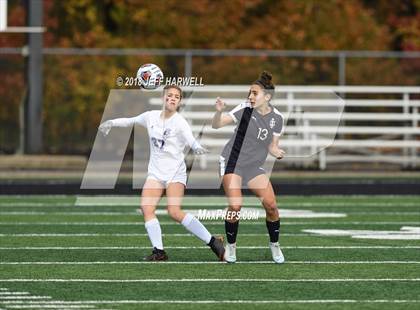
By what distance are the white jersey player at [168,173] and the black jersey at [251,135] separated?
0.42m

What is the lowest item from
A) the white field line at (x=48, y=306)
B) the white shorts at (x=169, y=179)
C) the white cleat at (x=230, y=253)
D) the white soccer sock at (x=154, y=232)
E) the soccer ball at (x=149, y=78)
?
the white cleat at (x=230, y=253)

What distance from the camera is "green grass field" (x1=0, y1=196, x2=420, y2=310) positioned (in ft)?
32.5

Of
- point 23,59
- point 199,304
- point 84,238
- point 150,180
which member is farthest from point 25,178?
point 199,304

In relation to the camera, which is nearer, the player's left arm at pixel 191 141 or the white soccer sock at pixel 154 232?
the player's left arm at pixel 191 141

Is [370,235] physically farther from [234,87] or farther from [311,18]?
[311,18]

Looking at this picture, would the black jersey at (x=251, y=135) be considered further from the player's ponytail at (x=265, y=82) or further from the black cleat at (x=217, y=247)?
the black cleat at (x=217, y=247)

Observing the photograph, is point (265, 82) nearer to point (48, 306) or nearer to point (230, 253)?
point (230, 253)

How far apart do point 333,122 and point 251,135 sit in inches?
621

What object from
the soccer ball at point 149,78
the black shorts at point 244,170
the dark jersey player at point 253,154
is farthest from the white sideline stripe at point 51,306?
the soccer ball at point 149,78

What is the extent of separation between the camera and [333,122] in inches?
1101

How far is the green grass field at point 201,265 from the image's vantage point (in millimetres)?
9906

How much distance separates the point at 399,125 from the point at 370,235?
14088mm

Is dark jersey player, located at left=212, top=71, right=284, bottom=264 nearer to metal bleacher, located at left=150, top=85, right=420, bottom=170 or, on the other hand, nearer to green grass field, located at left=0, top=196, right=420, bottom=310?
green grass field, located at left=0, top=196, right=420, bottom=310

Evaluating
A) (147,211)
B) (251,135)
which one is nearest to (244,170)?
(251,135)
